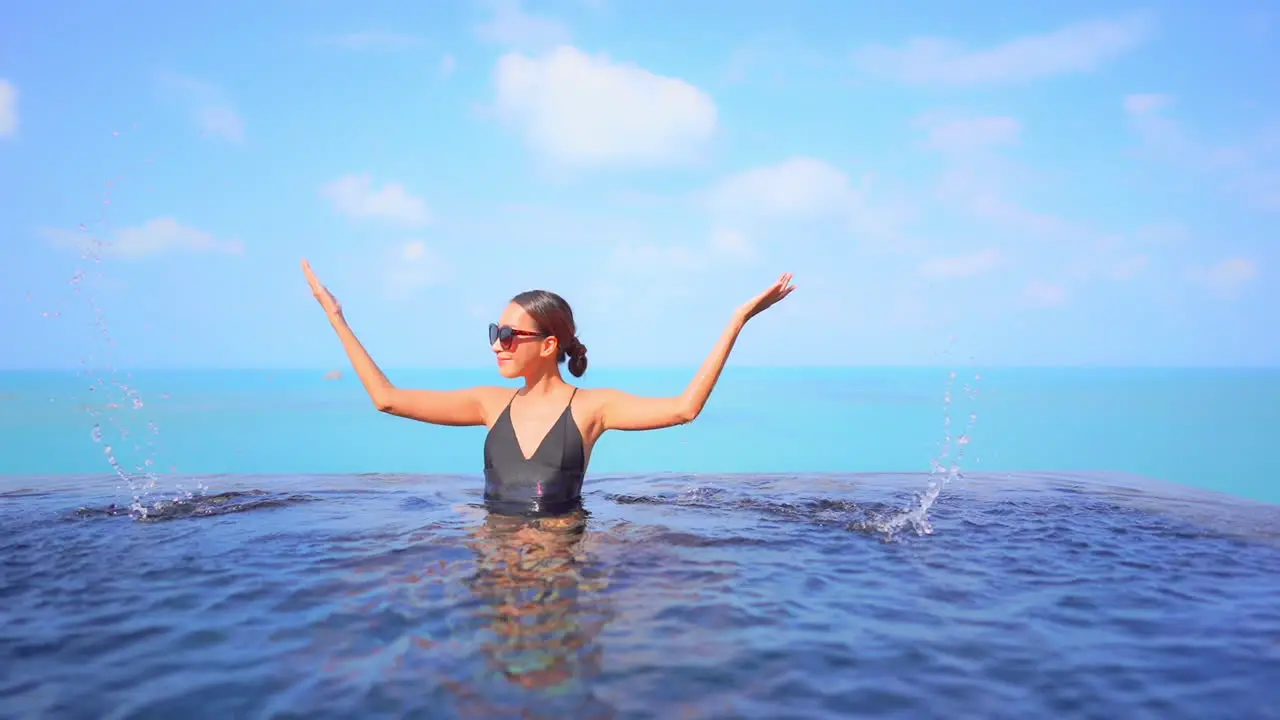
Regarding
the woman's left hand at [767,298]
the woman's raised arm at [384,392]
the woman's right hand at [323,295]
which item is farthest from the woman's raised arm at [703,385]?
the woman's right hand at [323,295]

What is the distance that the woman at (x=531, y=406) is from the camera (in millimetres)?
5836

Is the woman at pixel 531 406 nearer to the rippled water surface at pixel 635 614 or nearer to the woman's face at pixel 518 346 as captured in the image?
the woman's face at pixel 518 346

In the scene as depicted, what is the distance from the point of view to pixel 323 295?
5.81 metres

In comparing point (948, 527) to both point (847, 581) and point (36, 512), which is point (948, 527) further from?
point (36, 512)

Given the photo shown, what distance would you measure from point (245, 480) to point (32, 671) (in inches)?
240

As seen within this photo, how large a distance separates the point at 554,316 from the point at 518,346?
1.13 feet

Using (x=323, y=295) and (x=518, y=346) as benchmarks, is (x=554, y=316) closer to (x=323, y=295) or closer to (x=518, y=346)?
(x=518, y=346)

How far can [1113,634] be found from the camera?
13.0ft

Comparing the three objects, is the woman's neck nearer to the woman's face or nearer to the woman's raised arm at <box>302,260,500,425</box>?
the woman's face

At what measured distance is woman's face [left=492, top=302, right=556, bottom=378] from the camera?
5.98 m

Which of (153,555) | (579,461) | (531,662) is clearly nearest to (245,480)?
(153,555)

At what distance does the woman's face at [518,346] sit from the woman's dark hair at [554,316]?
5cm

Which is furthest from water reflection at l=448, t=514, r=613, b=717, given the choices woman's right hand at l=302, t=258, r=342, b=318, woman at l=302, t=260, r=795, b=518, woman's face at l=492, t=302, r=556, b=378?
woman's right hand at l=302, t=258, r=342, b=318

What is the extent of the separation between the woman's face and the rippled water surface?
118cm
